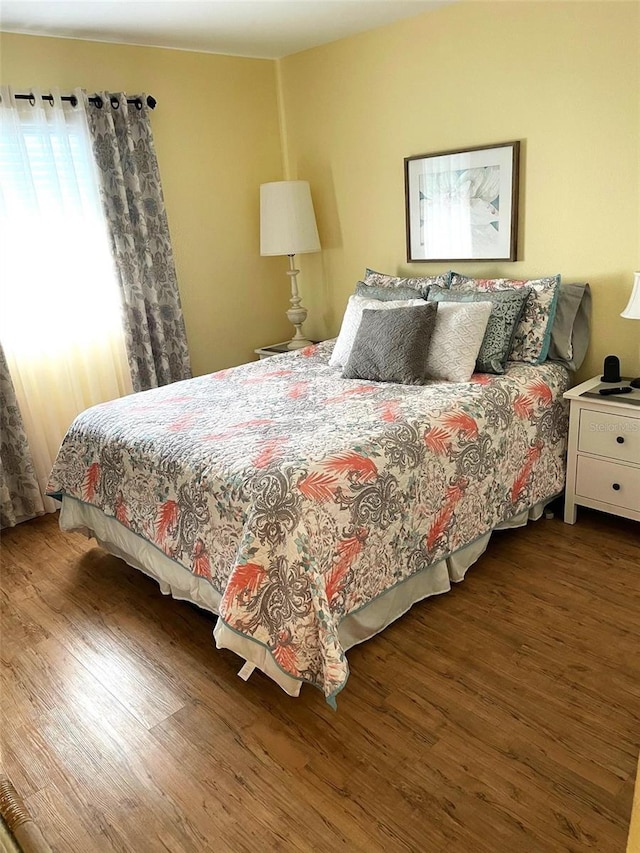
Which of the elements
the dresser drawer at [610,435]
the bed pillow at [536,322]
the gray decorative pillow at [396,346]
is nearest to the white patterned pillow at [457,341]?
the gray decorative pillow at [396,346]

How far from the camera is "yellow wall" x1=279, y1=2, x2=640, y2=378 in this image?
273 cm

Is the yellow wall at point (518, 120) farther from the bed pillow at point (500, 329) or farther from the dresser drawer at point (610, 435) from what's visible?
the dresser drawer at point (610, 435)

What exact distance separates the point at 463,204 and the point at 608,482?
165 cm

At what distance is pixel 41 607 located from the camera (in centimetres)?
259

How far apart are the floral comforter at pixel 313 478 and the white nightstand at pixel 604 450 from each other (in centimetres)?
11

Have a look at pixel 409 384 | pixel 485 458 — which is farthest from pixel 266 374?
pixel 485 458

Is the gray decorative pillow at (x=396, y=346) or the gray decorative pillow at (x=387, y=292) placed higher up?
the gray decorative pillow at (x=387, y=292)

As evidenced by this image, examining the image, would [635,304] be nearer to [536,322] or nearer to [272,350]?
[536,322]

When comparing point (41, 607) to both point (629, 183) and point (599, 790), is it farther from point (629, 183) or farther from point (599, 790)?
point (629, 183)

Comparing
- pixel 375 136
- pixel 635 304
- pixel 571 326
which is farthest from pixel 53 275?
pixel 635 304

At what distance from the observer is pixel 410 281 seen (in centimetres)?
343

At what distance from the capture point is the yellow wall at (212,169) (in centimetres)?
346

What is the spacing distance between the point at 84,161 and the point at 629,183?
2.73 metres

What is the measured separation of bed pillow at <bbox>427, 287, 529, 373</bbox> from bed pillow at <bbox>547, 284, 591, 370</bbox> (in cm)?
21
